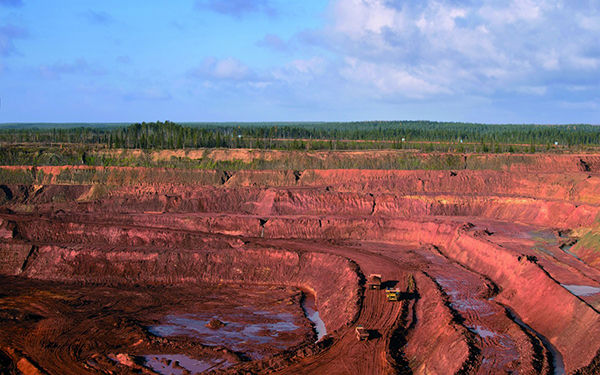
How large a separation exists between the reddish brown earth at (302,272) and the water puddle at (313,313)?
0.29 meters

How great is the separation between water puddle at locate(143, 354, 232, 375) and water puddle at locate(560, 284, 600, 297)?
822 inches

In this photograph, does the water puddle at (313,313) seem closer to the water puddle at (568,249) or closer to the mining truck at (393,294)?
the mining truck at (393,294)

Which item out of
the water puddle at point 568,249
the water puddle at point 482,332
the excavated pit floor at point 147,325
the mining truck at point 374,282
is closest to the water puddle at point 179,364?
the excavated pit floor at point 147,325

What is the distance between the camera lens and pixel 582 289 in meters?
35.2

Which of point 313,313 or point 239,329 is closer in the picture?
point 239,329

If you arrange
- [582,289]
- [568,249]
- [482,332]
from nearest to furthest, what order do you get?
[482,332]
[582,289]
[568,249]

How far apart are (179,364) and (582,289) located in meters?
24.3

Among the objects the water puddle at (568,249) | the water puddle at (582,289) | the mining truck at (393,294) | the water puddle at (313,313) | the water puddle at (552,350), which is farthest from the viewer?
the water puddle at (568,249)

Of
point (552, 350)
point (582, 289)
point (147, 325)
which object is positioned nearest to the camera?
point (552, 350)

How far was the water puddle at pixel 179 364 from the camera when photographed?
93.9 feet

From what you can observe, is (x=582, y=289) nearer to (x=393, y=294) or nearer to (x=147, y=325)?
(x=393, y=294)

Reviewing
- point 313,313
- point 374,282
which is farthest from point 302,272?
point 374,282

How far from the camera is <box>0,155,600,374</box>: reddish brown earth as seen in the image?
2880cm

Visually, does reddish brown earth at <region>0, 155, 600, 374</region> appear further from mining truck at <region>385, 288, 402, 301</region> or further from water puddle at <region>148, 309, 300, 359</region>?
mining truck at <region>385, 288, 402, 301</region>
